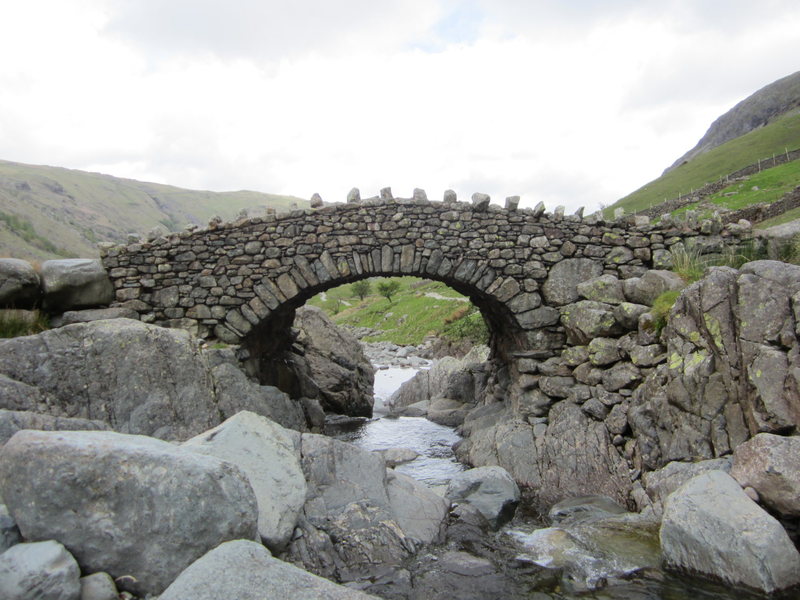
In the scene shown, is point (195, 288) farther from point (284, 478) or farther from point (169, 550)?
point (169, 550)

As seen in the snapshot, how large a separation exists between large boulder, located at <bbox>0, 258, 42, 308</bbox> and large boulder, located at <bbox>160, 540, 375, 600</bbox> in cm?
917

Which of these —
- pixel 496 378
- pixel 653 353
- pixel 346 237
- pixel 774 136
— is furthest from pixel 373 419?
pixel 774 136

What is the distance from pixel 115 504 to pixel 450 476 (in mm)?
7585

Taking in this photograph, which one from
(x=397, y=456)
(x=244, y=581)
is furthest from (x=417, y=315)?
(x=244, y=581)

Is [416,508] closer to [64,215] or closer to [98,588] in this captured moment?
[98,588]

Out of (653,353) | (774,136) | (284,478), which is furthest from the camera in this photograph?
(774,136)

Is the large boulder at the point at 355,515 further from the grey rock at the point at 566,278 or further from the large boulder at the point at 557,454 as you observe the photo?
the grey rock at the point at 566,278

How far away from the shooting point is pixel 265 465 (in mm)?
6551

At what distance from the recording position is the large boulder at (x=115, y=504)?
15.0 feet

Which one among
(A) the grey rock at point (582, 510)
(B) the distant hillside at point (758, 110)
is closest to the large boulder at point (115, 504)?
(A) the grey rock at point (582, 510)

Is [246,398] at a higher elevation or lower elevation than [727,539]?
higher

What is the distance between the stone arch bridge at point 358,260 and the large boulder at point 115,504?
24.8ft

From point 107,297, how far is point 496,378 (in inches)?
379

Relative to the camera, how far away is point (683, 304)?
30.3ft
